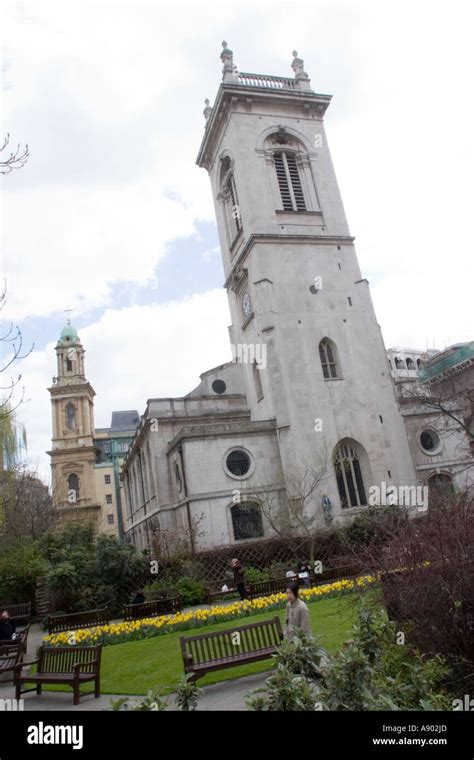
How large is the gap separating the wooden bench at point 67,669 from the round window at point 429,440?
28.1 m

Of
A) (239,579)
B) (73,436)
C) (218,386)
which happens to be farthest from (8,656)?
(73,436)

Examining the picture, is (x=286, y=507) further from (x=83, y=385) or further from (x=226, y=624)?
(x=83, y=385)

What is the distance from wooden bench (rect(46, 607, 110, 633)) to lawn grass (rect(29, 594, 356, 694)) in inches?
93.1

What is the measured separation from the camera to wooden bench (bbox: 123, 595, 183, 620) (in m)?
17.4

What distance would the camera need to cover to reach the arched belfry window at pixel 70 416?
7475 cm

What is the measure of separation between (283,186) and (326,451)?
756 inches

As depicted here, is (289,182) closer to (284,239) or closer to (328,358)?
(284,239)

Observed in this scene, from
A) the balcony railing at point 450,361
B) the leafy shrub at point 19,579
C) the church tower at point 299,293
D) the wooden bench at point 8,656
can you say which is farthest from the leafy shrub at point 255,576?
the balcony railing at point 450,361

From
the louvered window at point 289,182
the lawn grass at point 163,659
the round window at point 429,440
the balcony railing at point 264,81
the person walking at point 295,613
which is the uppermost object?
the balcony railing at point 264,81

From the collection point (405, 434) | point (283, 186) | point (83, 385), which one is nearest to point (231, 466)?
point (405, 434)

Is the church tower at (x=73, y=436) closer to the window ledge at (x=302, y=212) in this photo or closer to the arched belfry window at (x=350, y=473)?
the arched belfry window at (x=350, y=473)

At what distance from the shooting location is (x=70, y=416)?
247ft

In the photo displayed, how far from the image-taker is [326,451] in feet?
101

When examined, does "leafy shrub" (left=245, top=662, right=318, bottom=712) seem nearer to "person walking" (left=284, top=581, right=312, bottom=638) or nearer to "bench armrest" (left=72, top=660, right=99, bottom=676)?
"person walking" (left=284, top=581, right=312, bottom=638)
